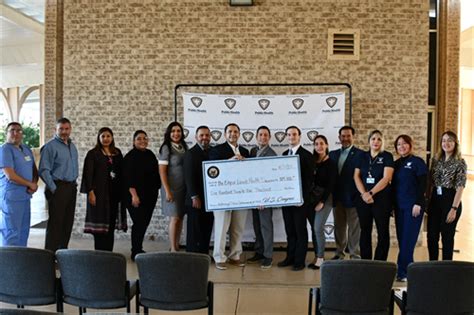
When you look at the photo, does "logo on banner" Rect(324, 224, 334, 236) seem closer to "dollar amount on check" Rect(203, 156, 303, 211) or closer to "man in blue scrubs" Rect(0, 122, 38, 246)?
"dollar amount on check" Rect(203, 156, 303, 211)

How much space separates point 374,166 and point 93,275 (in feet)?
10.4

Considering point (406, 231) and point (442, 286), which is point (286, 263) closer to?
point (406, 231)

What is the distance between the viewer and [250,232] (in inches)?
255

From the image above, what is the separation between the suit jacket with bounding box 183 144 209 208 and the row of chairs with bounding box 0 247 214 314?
2.33m

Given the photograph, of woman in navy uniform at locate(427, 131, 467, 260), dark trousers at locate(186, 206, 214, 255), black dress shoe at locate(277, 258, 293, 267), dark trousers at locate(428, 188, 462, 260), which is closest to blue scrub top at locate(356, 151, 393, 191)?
woman in navy uniform at locate(427, 131, 467, 260)

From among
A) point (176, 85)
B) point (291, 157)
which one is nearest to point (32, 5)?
point (176, 85)

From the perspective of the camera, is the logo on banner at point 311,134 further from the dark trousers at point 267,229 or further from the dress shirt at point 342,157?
the dark trousers at point 267,229

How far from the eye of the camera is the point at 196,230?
5555 millimetres

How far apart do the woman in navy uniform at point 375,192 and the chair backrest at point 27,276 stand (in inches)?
128

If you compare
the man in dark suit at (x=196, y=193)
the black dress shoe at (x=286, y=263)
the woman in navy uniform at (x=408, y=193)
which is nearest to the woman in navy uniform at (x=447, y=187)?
the woman in navy uniform at (x=408, y=193)

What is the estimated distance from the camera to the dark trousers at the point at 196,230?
5.54 m

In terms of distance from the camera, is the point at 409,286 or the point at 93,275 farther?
the point at 93,275

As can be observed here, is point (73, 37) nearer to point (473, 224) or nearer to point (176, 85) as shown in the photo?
point (176, 85)

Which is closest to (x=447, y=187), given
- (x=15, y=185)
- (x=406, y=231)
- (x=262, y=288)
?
(x=406, y=231)
